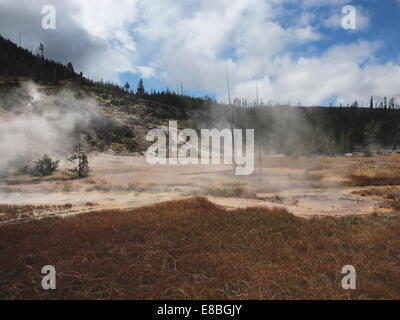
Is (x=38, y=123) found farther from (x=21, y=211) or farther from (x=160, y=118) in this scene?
(x=160, y=118)

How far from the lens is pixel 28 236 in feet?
12.7

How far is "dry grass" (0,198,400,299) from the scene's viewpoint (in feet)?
7.80

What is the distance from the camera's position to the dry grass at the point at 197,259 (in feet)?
7.80

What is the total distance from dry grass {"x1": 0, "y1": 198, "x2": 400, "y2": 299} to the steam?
1571 cm

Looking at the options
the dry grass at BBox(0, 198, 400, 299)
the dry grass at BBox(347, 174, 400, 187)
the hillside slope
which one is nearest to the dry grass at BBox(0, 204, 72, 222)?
the dry grass at BBox(0, 198, 400, 299)

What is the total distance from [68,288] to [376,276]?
384 centimetres

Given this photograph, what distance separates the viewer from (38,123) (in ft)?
69.1

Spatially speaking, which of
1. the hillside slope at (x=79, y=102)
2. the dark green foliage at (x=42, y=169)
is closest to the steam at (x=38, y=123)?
the hillside slope at (x=79, y=102)

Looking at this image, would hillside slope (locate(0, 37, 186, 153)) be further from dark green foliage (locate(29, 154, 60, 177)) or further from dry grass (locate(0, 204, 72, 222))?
dry grass (locate(0, 204, 72, 222))

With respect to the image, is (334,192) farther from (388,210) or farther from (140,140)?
(140,140)

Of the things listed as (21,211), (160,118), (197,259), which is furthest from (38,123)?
(197,259)

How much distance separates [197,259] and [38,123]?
81.0 feet

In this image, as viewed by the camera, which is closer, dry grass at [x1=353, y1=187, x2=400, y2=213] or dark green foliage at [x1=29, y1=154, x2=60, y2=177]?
dry grass at [x1=353, y1=187, x2=400, y2=213]

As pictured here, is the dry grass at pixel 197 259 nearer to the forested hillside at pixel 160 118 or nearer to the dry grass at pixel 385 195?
the dry grass at pixel 385 195
